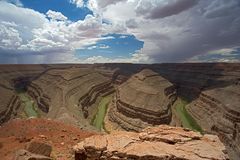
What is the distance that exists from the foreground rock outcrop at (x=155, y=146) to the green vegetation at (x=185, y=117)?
4779 centimetres

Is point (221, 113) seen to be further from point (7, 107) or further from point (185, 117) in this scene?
point (7, 107)

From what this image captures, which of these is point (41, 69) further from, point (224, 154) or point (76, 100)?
point (224, 154)

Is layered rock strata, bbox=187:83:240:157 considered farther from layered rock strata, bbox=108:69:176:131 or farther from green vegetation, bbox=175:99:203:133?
layered rock strata, bbox=108:69:176:131

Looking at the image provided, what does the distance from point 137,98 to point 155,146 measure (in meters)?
57.2

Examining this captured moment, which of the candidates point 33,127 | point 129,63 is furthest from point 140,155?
point 129,63

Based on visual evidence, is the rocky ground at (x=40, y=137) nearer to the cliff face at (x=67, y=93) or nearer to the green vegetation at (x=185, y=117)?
the cliff face at (x=67, y=93)

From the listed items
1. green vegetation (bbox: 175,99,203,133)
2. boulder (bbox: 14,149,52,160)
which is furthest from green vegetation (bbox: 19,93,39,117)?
boulder (bbox: 14,149,52,160)

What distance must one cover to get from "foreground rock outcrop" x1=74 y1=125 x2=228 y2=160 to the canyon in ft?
1.94

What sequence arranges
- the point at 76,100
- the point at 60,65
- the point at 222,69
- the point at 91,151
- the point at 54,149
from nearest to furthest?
the point at 91,151
the point at 54,149
the point at 76,100
the point at 222,69
the point at 60,65

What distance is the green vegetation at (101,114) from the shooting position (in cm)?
6153

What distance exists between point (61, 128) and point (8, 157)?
21.8 ft

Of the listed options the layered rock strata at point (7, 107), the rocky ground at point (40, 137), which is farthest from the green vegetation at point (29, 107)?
the rocky ground at point (40, 137)

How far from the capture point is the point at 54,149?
15.1 m

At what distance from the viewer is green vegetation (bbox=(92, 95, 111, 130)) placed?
202ft
